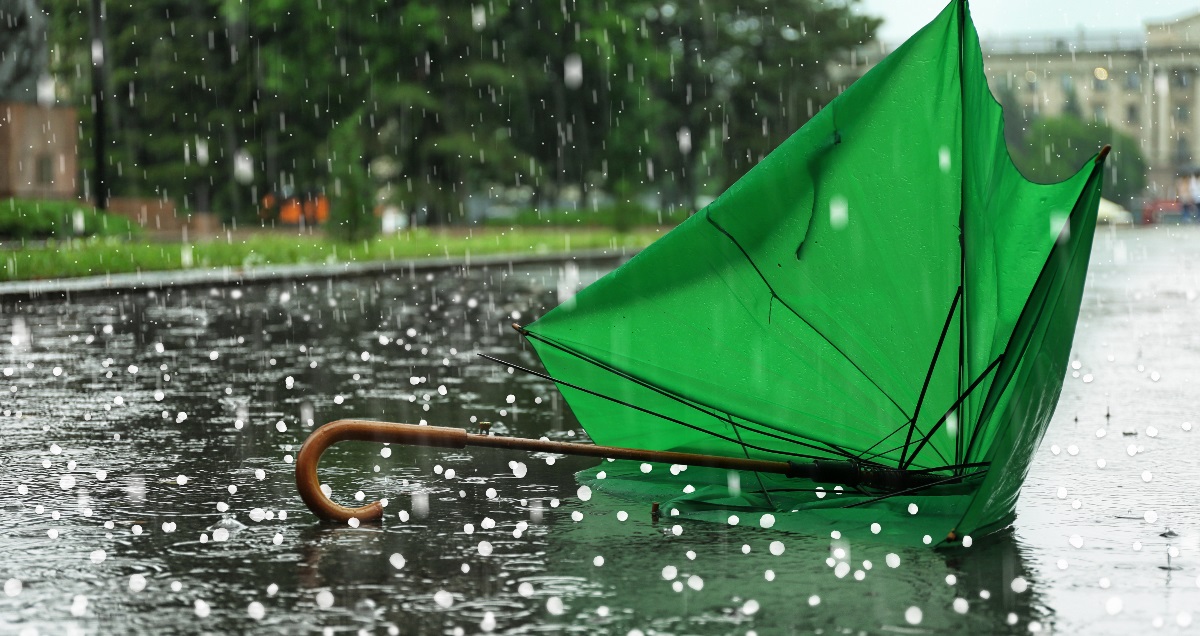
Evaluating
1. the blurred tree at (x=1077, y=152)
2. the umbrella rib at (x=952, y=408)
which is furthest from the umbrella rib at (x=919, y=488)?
the blurred tree at (x=1077, y=152)

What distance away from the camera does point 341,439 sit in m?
6.45

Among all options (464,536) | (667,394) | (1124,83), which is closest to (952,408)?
(667,394)

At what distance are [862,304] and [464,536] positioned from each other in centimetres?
190

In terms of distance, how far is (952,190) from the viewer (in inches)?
260

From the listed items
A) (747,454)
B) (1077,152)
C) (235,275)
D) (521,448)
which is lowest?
(747,454)

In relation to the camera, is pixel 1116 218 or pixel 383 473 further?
pixel 1116 218

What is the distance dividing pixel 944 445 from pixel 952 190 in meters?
1.04

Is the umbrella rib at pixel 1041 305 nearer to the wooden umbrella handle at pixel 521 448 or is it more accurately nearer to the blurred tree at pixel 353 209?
the wooden umbrella handle at pixel 521 448

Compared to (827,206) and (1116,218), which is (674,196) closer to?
(1116,218)

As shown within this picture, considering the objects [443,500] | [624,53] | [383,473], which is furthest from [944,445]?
[624,53]

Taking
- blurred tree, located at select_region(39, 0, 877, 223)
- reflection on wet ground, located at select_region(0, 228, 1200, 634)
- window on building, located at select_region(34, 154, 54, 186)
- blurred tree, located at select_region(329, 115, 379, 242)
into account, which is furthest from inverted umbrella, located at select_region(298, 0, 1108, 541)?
blurred tree, located at select_region(39, 0, 877, 223)

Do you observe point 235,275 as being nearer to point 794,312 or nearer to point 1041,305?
point 794,312

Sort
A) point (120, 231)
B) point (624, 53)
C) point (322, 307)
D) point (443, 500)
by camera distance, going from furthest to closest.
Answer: point (624, 53), point (120, 231), point (322, 307), point (443, 500)

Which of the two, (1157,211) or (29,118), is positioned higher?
(29,118)
